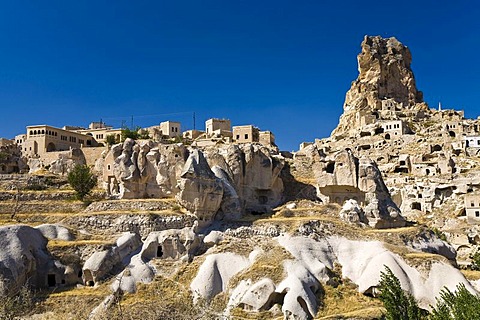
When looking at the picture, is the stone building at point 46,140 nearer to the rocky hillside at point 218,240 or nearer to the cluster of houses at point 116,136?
the cluster of houses at point 116,136

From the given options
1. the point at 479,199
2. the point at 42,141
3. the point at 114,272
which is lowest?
the point at 114,272

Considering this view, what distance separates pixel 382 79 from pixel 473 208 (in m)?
63.1

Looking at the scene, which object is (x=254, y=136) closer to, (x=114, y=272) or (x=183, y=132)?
(x=183, y=132)

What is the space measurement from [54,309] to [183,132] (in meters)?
51.6

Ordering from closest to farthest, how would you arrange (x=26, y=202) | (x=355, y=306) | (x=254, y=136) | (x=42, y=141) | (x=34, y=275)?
(x=355, y=306), (x=34, y=275), (x=26, y=202), (x=42, y=141), (x=254, y=136)

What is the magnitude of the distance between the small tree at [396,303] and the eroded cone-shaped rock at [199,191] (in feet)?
49.4

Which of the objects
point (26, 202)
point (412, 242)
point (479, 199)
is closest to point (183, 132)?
point (26, 202)

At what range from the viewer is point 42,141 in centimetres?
6159

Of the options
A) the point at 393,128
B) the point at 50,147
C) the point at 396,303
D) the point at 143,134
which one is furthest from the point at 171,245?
the point at 393,128

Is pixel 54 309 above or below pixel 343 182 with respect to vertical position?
A: below

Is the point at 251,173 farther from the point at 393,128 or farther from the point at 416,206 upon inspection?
the point at 393,128

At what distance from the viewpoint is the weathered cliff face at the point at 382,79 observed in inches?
4200

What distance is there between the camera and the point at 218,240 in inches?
1428

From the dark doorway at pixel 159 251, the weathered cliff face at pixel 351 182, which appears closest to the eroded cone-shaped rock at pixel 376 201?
the weathered cliff face at pixel 351 182
